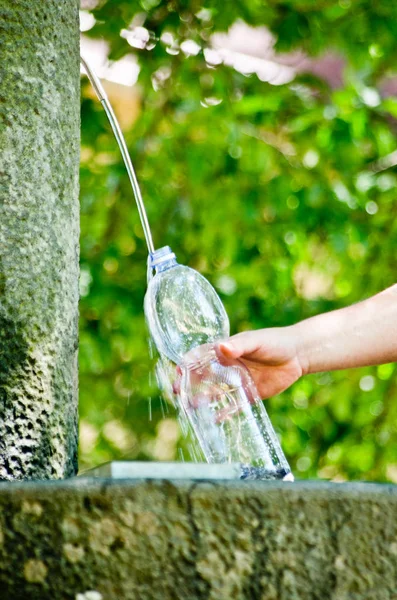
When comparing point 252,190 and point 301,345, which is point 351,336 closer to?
point 301,345

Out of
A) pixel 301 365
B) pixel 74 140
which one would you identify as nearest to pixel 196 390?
pixel 301 365

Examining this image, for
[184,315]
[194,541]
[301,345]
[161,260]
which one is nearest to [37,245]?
[161,260]

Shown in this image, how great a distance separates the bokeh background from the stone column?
302cm

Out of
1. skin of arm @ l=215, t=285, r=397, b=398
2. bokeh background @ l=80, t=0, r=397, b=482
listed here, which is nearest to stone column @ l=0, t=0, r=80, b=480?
skin of arm @ l=215, t=285, r=397, b=398

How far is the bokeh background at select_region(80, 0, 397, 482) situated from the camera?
178 inches

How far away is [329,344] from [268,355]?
0.16 metres

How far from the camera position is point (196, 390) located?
1943mm

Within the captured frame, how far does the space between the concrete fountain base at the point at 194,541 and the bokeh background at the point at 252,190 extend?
11.8 ft

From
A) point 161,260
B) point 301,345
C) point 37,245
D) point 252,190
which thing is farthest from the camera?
point 252,190

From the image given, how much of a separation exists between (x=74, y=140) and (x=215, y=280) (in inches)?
136

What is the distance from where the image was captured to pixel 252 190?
4.76 meters

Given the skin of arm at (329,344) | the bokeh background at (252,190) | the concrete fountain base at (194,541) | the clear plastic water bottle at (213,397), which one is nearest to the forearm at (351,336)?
the skin of arm at (329,344)

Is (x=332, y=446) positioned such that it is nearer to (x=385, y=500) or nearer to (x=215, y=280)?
(x=215, y=280)

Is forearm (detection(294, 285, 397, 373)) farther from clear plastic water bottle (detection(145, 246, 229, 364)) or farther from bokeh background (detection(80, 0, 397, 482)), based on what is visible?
bokeh background (detection(80, 0, 397, 482))
